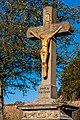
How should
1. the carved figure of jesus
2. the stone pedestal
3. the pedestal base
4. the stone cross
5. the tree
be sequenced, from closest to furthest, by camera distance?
the stone pedestal, the pedestal base, the stone cross, the carved figure of jesus, the tree

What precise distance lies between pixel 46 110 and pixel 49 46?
2.17m

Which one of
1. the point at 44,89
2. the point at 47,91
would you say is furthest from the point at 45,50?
the point at 47,91

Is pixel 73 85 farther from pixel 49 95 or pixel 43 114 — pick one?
pixel 43 114

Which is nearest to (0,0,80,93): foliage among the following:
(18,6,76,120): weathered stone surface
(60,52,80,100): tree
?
(18,6,76,120): weathered stone surface

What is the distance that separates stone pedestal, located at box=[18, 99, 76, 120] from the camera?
411 inches

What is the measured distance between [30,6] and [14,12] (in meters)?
0.85

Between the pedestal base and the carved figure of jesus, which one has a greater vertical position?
the carved figure of jesus

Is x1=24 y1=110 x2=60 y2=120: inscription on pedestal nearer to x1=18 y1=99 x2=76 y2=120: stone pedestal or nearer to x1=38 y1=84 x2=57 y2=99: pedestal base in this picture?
x1=18 y1=99 x2=76 y2=120: stone pedestal

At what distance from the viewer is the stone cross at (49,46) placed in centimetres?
1134

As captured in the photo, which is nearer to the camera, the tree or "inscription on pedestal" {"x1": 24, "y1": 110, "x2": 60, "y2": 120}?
"inscription on pedestal" {"x1": 24, "y1": 110, "x2": 60, "y2": 120}

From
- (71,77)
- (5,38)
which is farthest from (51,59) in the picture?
(71,77)

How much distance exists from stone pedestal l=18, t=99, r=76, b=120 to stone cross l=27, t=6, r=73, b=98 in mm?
481

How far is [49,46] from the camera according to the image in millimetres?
11891

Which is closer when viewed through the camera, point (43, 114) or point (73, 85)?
point (43, 114)
